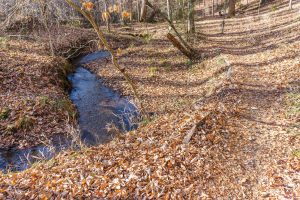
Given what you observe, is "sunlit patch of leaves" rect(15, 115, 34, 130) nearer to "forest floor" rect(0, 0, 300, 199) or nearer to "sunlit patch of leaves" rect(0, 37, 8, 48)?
"forest floor" rect(0, 0, 300, 199)

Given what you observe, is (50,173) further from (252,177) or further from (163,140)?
(252,177)

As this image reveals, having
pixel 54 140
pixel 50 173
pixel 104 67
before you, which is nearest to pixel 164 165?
pixel 50 173

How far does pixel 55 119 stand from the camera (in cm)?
A: 948

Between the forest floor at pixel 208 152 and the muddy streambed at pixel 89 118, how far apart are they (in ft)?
4.15

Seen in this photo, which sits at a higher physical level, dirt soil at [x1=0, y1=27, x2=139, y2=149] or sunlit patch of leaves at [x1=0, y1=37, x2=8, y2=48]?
sunlit patch of leaves at [x1=0, y1=37, x2=8, y2=48]

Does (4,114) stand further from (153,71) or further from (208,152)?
(153,71)

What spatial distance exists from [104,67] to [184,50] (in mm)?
5307

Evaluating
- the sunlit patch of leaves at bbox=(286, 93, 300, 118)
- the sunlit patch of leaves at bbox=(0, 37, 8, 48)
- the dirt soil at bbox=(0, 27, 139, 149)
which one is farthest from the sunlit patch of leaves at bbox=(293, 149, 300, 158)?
the sunlit patch of leaves at bbox=(0, 37, 8, 48)

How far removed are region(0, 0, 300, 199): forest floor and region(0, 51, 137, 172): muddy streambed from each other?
1.26 m

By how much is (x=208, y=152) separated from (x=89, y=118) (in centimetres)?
593

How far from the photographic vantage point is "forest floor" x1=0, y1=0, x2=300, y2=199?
4867mm

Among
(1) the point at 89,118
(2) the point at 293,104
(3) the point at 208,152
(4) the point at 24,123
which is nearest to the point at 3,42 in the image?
(4) the point at 24,123

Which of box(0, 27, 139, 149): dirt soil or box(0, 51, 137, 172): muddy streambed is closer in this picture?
box(0, 51, 137, 172): muddy streambed

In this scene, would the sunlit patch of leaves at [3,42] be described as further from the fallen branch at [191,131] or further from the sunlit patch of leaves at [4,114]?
the fallen branch at [191,131]
